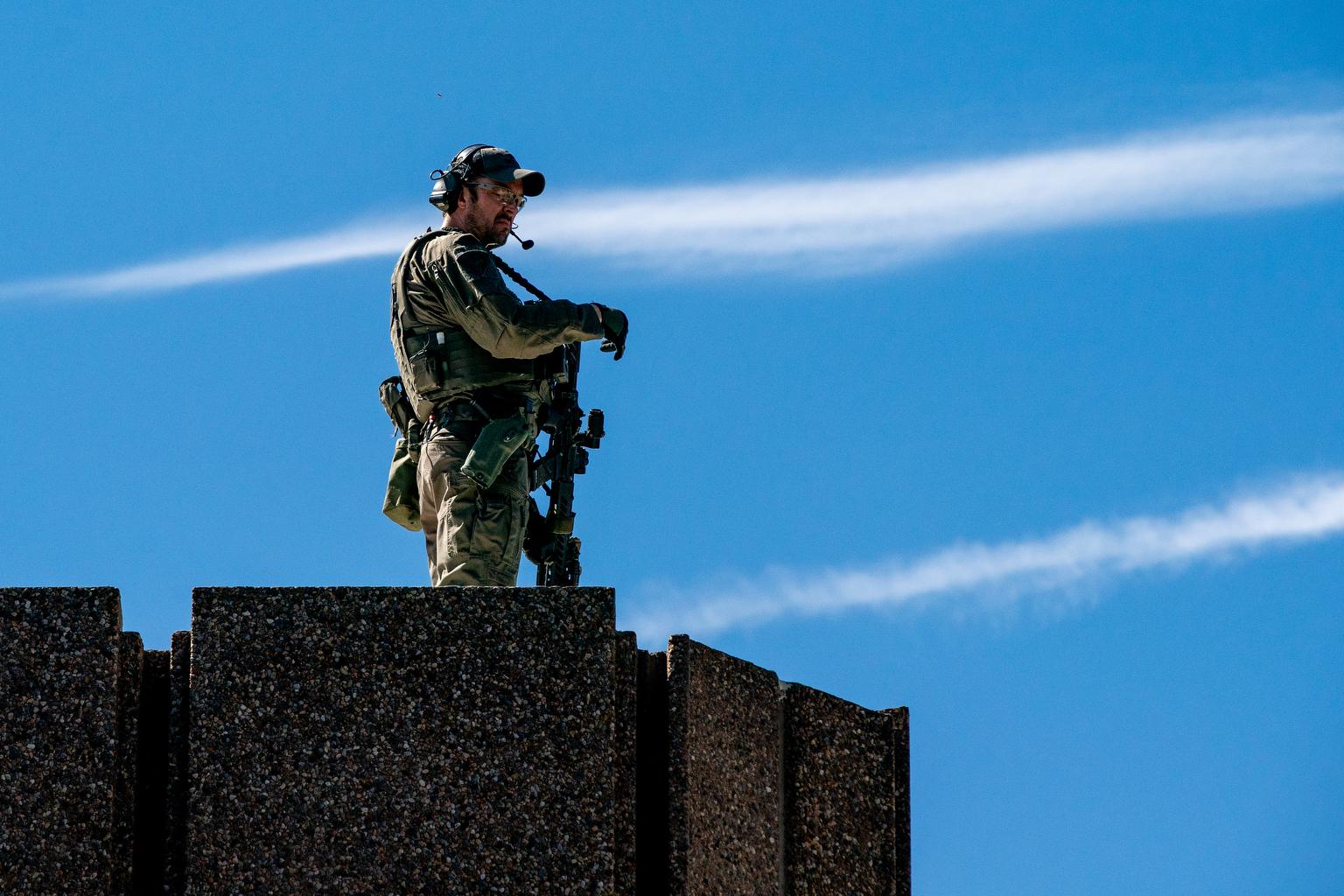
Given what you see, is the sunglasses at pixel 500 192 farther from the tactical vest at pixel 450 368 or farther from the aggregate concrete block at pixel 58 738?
the aggregate concrete block at pixel 58 738

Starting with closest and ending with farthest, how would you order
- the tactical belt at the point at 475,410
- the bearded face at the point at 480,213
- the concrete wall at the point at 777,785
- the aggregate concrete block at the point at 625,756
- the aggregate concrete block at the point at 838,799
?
1. the aggregate concrete block at the point at 625,756
2. the concrete wall at the point at 777,785
3. the aggregate concrete block at the point at 838,799
4. the tactical belt at the point at 475,410
5. the bearded face at the point at 480,213

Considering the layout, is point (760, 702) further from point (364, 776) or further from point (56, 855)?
point (56, 855)

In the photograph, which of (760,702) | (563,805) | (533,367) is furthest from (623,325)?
(563,805)

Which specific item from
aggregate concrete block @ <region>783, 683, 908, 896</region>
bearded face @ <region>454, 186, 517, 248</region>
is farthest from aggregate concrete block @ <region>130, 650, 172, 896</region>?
bearded face @ <region>454, 186, 517, 248</region>

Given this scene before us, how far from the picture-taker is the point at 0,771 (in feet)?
26.8

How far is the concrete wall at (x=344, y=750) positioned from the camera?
8180 mm

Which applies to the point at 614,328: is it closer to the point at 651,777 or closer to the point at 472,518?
the point at 472,518

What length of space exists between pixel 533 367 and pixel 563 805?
3697 millimetres

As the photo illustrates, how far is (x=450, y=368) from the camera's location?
11.5m

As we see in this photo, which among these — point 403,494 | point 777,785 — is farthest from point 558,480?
point 777,785

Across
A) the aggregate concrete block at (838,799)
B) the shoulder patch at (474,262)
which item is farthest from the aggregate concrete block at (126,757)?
the shoulder patch at (474,262)

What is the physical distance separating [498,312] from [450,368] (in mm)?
471

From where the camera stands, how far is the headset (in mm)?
11820

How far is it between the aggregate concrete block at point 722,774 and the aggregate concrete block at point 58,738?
1880 mm
